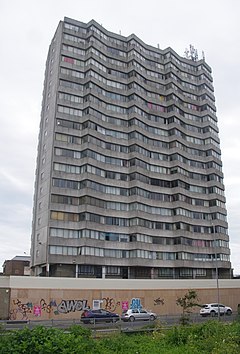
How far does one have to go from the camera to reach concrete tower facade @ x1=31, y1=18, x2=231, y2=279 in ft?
227

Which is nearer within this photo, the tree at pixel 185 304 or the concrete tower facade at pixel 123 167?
the tree at pixel 185 304

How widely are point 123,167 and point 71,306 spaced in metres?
34.2

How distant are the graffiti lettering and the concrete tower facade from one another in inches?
501

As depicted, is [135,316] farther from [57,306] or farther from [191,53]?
[191,53]

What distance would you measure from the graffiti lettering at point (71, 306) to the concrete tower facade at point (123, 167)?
41.7 feet

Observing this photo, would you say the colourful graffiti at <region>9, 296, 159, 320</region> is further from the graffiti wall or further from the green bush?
the green bush

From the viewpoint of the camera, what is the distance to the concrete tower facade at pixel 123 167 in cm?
6931

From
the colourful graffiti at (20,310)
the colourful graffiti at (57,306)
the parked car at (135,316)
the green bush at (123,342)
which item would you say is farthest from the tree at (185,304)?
the colourful graffiti at (20,310)

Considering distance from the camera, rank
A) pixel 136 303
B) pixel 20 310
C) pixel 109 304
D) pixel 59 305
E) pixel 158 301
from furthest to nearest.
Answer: pixel 158 301 → pixel 136 303 → pixel 109 304 → pixel 59 305 → pixel 20 310

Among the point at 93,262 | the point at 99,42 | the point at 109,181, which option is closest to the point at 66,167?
the point at 109,181

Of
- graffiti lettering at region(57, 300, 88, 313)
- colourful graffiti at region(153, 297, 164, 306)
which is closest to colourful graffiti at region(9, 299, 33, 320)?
graffiti lettering at region(57, 300, 88, 313)

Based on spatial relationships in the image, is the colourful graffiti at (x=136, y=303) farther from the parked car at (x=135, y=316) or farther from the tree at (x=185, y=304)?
the tree at (x=185, y=304)

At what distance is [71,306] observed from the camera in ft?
172

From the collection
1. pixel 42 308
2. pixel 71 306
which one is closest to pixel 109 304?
pixel 71 306
